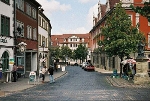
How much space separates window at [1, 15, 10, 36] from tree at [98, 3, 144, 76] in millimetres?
16221

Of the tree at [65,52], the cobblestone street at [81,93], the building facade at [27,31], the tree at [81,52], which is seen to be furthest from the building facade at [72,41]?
the cobblestone street at [81,93]

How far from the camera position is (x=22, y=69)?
35.0m

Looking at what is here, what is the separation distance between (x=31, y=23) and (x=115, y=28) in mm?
11002

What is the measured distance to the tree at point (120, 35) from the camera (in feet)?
135

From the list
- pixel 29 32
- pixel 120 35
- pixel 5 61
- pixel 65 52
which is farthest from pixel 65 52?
pixel 5 61

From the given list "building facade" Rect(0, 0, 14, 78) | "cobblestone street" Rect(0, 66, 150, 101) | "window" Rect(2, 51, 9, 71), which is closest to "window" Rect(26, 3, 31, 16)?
"building facade" Rect(0, 0, 14, 78)

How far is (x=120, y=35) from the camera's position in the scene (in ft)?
136

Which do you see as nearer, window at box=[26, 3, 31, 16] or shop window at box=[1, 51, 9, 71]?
shop window at box=[1, 51, 9, 71]

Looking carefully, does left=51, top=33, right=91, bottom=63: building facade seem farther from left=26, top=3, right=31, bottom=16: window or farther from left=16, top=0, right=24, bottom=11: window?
left=16, top=0, right=24, bottom=11: window

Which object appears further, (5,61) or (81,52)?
(81,52)

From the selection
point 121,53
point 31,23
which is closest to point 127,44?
point 121,53

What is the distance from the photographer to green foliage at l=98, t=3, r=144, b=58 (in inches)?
1623

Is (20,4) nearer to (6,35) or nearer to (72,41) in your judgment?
(6,35)

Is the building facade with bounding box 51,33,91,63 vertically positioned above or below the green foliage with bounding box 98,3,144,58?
above
